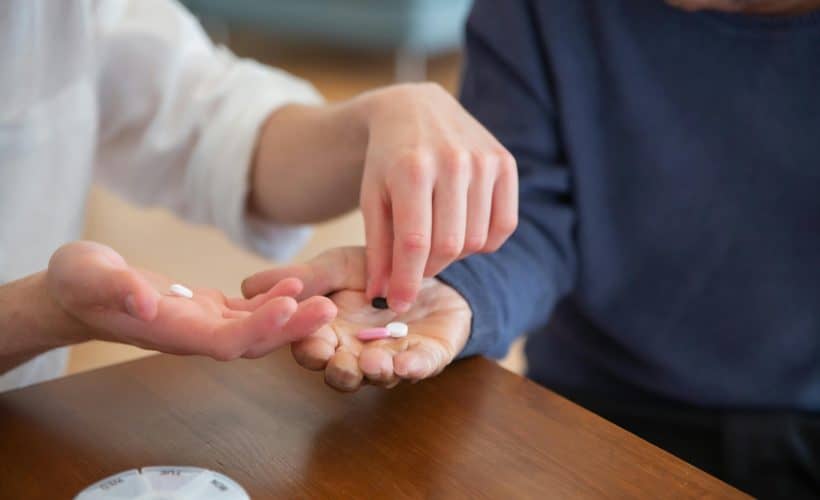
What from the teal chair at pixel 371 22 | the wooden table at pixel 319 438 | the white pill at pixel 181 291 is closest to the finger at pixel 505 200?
the wooden table at pixel 319 438

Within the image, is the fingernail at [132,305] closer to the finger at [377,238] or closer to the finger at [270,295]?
the finger at [270,295]

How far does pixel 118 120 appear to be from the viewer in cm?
95

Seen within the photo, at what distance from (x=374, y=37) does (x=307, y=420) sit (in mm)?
2994

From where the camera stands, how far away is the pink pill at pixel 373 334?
58 centimetres

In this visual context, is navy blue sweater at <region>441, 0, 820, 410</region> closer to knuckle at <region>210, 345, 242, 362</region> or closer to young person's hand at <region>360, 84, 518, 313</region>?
young person's hand at <region>360, 84, 518, 313</region>

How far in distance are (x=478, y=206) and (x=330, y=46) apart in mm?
3301

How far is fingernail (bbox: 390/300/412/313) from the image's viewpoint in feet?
1.97

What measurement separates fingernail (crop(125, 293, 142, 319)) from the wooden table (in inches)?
3.2

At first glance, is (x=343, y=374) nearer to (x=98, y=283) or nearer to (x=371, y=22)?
(x=98, y=283)

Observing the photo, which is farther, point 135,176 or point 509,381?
point 135,176

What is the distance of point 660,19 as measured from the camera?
0.83 metres

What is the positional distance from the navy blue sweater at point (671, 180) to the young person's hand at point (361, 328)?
16 centimetres

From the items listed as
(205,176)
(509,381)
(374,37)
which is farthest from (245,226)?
(374,37)

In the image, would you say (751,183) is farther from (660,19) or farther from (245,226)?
(245,226)
